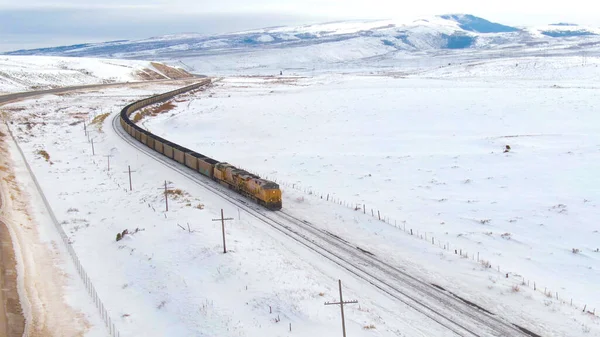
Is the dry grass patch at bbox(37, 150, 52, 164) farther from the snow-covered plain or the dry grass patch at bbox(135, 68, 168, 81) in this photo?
the dry grass patch at bbox(135, 68, 168, 81)

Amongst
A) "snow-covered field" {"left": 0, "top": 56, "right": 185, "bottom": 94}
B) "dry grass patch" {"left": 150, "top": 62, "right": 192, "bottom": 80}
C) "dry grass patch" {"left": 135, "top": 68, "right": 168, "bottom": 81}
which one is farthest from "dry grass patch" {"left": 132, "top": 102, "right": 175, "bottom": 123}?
"dry grass patch" {"left": 150, "top": 62, "right": 192, "bottom": 80}

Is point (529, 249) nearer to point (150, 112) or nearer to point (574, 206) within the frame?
point (574, 206)

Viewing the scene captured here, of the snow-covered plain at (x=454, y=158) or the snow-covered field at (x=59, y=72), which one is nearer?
the snow-covered plain at (x=454, y=158)

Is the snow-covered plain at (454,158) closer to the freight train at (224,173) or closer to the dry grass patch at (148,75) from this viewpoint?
the freight train at (224,173)

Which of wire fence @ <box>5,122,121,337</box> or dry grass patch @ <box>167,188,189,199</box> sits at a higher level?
dry grass patch @ <box>167,188,189,199</box>

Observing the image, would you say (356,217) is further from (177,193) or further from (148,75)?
(148,75)

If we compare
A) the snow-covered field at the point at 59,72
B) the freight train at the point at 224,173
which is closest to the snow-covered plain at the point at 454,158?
the freight train at the point at 224,173
